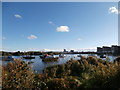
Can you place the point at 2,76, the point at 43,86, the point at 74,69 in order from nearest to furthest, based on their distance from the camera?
the point at 2,76 < the point at 43,86 < the point at 74,69

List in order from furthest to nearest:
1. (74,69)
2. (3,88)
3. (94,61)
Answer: (94,61) < (74,69) < (3,88)

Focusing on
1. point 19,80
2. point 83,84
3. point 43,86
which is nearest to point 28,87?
point 19,80

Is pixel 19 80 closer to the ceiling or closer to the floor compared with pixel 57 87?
closer to the ceiling

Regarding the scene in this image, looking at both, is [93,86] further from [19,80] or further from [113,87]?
[19,80]

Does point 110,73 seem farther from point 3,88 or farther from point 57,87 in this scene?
point 3,88

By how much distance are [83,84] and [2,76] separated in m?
3.62

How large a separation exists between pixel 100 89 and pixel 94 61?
995 cm

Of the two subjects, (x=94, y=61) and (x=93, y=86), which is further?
(x=94, y=61)

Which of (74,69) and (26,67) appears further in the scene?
(74,69)

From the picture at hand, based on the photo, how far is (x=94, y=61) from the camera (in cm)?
1677

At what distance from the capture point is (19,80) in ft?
20.5

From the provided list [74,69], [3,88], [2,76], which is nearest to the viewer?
Result: [3,88]

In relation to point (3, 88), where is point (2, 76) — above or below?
above

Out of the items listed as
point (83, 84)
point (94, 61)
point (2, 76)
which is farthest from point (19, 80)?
point (94, 61)
